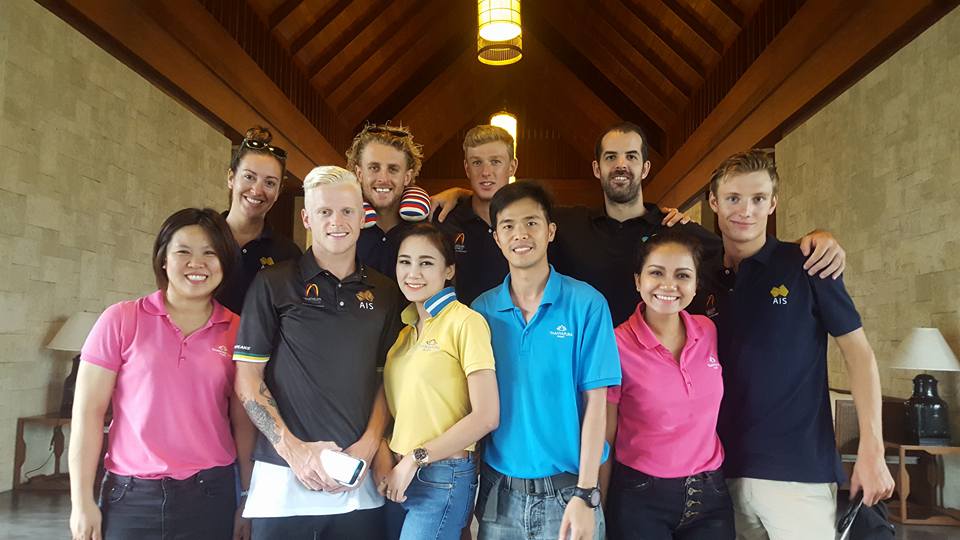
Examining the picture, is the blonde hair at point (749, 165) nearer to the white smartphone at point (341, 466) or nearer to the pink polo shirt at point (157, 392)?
the white smartphone at point (341, 466)

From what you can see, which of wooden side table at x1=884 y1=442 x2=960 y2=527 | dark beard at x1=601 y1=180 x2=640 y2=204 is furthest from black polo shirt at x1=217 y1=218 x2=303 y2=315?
wooden side table at x1=884 y1=442 x2=960 y2=527

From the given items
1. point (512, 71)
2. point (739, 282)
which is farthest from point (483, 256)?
point (512, 71)

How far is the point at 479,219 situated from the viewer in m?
3.06

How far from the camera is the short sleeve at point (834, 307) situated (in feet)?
7.27

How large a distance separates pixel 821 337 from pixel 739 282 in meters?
0.31

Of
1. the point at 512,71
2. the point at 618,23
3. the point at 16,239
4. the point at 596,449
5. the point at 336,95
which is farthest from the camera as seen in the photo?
the point at 512,71

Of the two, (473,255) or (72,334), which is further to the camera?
(72,334)

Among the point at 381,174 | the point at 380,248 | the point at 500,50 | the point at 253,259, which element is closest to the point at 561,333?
the point at 380,248

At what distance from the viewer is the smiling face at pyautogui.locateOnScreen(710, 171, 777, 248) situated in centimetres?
235

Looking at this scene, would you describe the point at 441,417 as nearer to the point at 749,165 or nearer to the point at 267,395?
the point at 267,395

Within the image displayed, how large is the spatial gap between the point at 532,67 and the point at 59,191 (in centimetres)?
988

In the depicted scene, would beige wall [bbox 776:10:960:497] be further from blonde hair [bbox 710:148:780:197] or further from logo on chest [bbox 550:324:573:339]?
logo on chest [bbox 550:324:573:339]

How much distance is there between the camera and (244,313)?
213 centimetres

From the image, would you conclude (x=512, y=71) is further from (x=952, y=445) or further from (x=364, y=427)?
(x=364, y=427)
